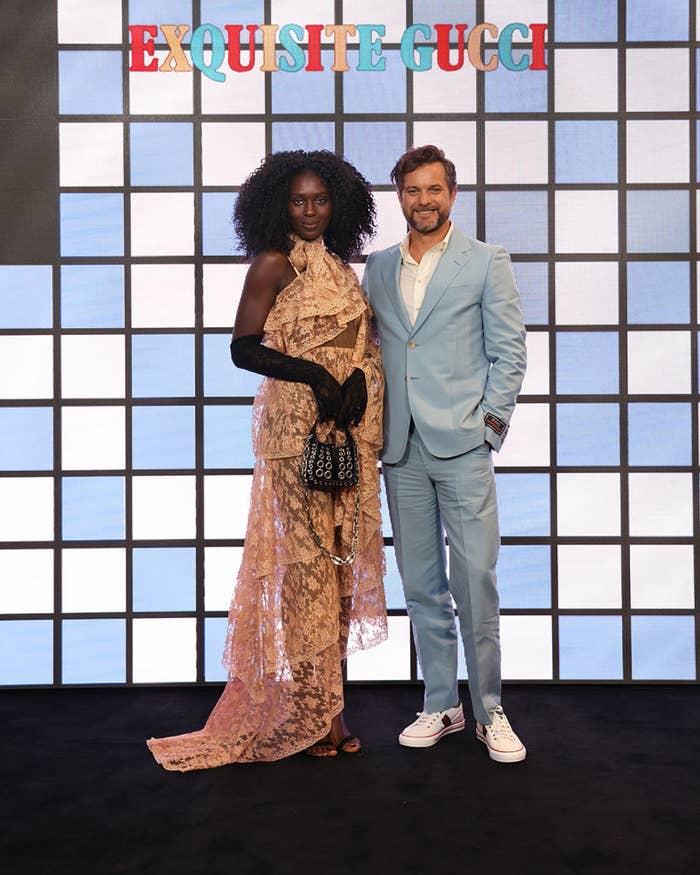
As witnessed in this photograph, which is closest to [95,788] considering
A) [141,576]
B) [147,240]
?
[141,576]

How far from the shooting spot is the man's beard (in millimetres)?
3375

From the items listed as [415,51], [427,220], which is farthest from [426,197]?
[415,51]

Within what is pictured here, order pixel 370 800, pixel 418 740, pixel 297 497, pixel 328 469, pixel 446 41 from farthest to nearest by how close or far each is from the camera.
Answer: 1. pixel 446 41
2. pixel 418 740
3. pixel 297 497
4. pixel 328 469
5. pixel 370 800

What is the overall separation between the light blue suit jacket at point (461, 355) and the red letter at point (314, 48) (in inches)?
46.0

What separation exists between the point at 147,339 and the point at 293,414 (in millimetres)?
1089

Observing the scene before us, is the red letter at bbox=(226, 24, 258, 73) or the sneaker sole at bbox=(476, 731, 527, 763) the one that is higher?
the red letter at bbox=(226, 24, 258, 73)

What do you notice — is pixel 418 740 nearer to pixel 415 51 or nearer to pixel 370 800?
pixel 370 800

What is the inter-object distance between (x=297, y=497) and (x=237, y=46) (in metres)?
1.92

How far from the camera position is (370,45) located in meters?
4.08

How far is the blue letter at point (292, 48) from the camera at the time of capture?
4074mm

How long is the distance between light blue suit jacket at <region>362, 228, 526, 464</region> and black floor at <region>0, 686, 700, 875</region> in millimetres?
1030

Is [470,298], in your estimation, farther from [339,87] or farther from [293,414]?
[339,87]

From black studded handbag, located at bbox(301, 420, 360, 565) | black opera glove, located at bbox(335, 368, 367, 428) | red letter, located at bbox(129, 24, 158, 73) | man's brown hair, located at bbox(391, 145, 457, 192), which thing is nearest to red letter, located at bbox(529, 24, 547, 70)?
man's brown hair, located at bbox(391, 145, 457, 192)

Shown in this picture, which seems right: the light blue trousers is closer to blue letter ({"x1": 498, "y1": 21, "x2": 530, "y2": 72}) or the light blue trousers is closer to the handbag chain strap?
the handbag chain strap
